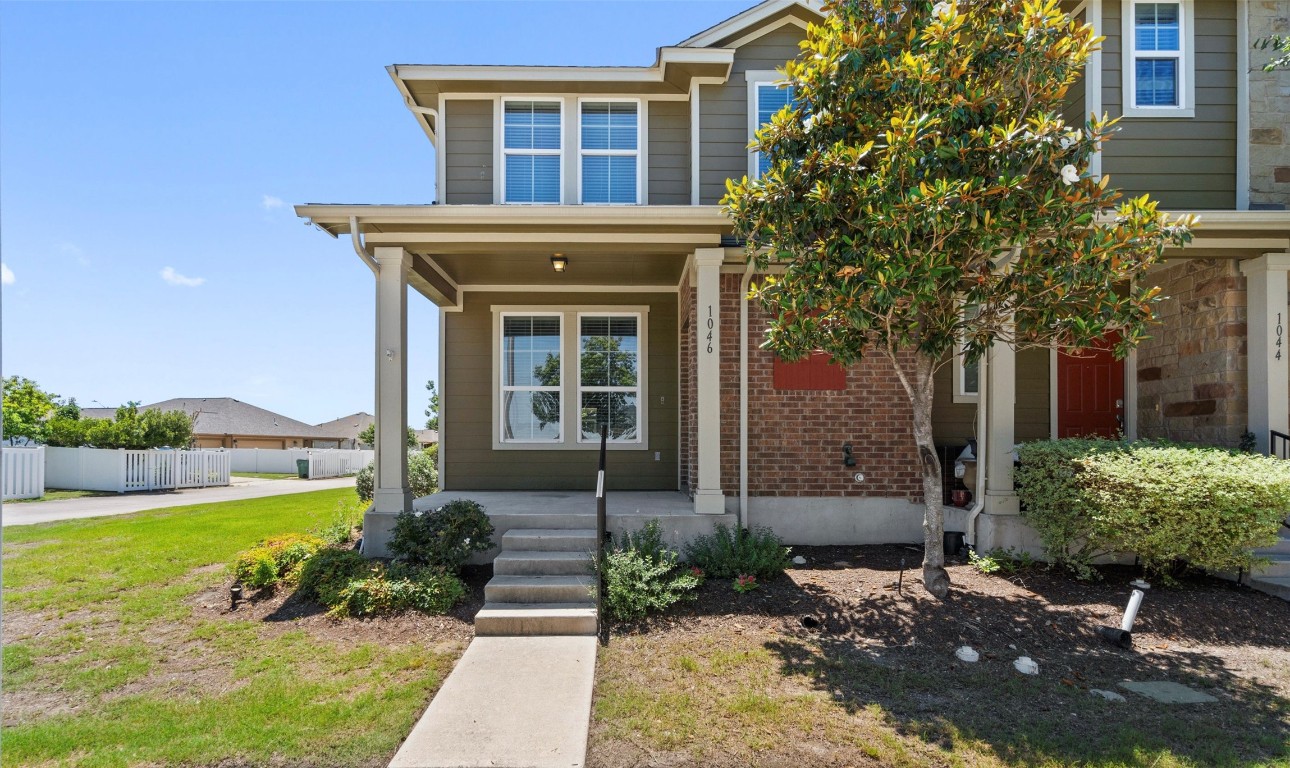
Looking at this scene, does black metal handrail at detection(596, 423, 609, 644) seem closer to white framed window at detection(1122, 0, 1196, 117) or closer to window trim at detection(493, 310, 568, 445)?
window trim at detection(493, 310, 568, 445)

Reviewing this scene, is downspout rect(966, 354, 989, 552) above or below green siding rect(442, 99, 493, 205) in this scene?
below

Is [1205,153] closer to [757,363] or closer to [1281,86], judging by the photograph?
[1281,86]

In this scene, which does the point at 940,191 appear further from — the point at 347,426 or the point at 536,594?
the point at 347,426

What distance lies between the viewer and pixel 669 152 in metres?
8.30

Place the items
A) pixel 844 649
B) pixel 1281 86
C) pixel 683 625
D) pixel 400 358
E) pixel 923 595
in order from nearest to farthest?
1. pixel 844 649
2. pixel 683 625
3. pixel 923 595
4. pixel 400 358
5. pixel 1281 86

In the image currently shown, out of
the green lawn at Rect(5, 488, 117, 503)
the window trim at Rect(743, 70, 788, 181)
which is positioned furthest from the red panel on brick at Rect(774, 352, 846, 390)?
the green lawn at Rect(5, 488, 117, 503)

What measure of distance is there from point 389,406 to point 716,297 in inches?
139

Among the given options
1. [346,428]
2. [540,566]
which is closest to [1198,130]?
[540,566]

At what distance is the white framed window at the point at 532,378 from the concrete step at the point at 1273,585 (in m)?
7.38

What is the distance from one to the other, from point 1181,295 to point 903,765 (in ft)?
23.6

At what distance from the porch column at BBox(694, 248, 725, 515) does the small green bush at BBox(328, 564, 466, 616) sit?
Answer: 8.45 ft

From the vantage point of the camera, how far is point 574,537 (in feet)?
21.1

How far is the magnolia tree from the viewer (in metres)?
5.02

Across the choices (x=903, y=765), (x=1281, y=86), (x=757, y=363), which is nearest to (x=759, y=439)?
(x=757, y=363)
